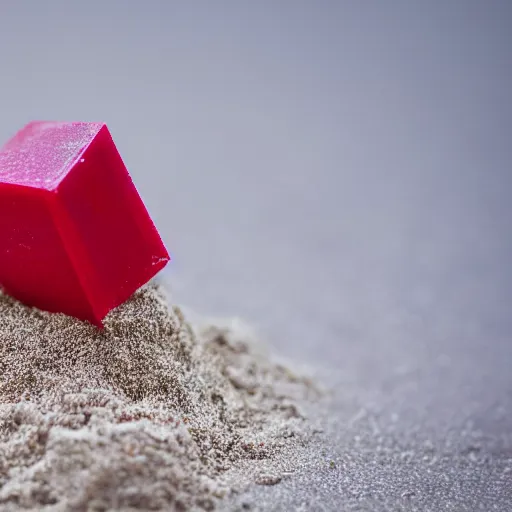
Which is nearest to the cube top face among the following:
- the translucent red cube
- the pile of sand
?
the translucent red cube

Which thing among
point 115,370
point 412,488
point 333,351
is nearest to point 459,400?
point 333,351

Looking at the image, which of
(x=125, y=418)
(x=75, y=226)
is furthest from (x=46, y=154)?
(x=125, y=418)

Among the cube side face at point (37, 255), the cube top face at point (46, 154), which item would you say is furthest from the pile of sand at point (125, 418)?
the cube top face at point (46, 154)

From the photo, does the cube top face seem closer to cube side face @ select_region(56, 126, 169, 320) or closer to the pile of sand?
cube side face @ select_region(56, 126, 169, 320)

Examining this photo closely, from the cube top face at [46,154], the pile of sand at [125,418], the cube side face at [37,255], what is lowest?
the pile of sand at [125,418]

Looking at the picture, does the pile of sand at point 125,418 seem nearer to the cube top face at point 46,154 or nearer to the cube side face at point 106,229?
the cube side face at point 106,229

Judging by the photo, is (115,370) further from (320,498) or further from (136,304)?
(320,498)
